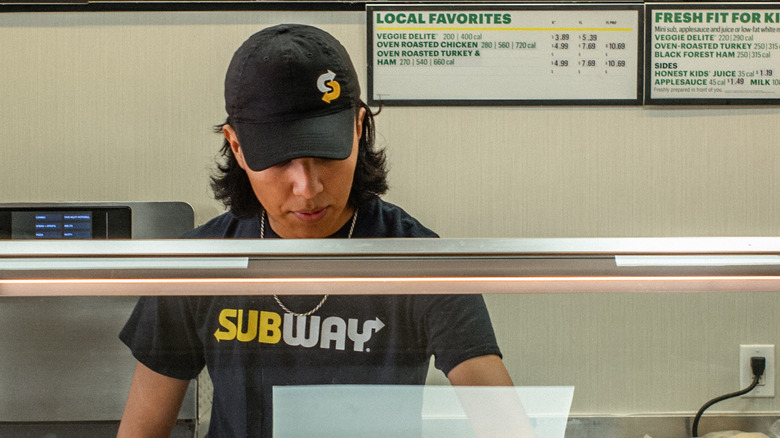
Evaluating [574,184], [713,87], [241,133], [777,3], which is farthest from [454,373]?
[777,3]

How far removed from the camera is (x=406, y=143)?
4.38ft

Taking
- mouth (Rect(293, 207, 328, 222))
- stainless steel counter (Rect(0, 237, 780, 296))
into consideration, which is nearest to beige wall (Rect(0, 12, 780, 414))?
mouth (Rect(293, 207, 328, 222))

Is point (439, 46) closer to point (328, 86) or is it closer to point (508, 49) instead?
point (508, 49)

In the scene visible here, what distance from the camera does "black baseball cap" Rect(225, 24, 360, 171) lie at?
69 cm

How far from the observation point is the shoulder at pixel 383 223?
893 millimetres

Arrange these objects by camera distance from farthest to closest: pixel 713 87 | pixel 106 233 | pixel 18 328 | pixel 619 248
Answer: pixel 713 87
pixel 106 233
pixel 18 328
pixel 619 248

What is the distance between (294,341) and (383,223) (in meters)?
0.27

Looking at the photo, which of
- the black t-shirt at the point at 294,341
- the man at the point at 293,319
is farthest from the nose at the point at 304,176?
the black t-shirt at the point at 294,341

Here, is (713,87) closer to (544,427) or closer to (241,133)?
(544,427)

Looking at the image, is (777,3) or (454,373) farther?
(777,3)

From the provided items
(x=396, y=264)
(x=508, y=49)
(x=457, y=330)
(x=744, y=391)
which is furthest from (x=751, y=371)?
(x=508, y=49)

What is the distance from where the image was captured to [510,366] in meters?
0.73

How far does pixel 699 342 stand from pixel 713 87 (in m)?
0.85

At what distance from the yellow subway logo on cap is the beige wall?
62 cm
